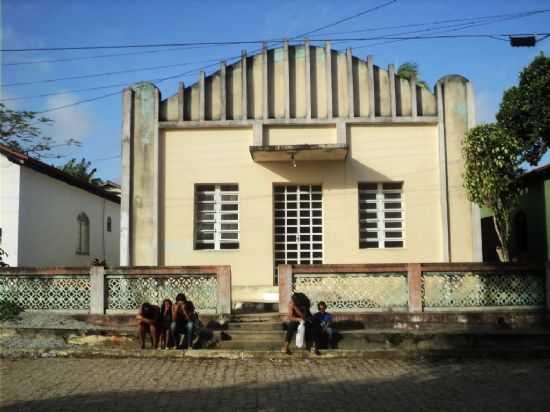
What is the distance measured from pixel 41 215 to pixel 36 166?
1.61 meters

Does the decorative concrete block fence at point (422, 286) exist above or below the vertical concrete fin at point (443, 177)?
below

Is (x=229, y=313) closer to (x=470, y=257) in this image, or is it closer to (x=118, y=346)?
(x=118, y=346)

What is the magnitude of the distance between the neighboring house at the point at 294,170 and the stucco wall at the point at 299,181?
24 mm

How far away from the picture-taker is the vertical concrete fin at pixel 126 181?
13773mm

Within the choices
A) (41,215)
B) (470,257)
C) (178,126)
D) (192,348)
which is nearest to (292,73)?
(178,126)

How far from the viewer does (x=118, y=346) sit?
10812 mm

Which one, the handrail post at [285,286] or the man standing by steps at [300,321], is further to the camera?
the handrail post at [285,286]

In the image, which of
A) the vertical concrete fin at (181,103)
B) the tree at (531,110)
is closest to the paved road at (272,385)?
the vertical concrete fin at (181,103)

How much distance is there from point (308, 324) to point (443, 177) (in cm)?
557

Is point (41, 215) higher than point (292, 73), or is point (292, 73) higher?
point (292, 73)

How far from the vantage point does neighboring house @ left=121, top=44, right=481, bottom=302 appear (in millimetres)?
13922

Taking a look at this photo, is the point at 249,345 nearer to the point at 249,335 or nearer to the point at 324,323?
the point at 249,335

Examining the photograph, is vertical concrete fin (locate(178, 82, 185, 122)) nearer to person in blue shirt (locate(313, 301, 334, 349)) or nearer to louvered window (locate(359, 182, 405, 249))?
louvered window (locate(359, 182, 405, 249))

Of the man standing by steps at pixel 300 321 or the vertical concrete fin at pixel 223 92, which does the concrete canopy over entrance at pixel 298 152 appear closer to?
the vertical concrete fin at pixel 223 92
